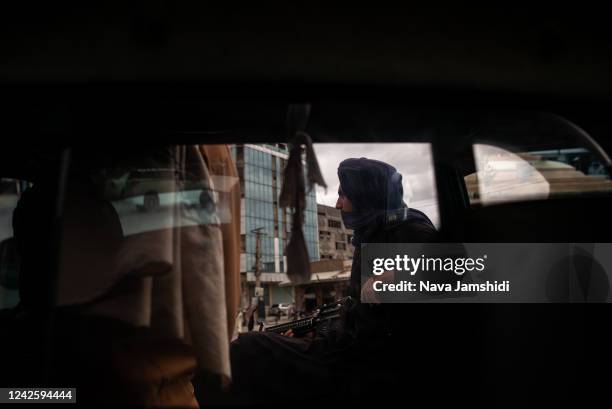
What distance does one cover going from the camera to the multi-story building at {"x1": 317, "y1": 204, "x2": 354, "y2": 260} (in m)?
1.49

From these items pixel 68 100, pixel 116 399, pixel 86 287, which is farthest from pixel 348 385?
pixel 68 100

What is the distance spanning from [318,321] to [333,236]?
548mm

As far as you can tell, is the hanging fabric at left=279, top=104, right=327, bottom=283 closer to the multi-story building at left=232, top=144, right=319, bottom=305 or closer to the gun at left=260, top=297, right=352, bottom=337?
the multi-story building at left=232, top=144, right=319, bottom=305

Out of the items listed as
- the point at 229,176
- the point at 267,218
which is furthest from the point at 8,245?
the point at 267,218

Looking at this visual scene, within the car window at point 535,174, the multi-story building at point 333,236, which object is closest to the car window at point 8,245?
the multi-story building at point 333,236

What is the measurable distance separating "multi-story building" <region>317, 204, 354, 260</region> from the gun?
0.84 ft

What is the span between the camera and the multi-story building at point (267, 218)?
138 cm

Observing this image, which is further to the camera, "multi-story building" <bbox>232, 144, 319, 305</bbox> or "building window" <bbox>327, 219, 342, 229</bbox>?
"building window" <bbox>327, 219, 342, 229</bbox>

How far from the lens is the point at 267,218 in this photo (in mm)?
1434

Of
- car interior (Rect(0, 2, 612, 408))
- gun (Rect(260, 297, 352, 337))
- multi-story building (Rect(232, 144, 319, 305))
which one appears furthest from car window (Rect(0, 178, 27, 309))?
gun (Rect(260, 297, 352, 337))

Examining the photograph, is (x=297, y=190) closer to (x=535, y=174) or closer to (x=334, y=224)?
(x=334, y=224)

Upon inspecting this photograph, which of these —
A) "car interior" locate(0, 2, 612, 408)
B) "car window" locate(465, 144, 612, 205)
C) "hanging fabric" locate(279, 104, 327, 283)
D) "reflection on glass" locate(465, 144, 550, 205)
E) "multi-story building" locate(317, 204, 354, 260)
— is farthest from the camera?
"reflection on glass" locate(465, 144, 550, 205)

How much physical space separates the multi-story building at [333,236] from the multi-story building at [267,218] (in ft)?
0.19

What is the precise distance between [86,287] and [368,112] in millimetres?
987
